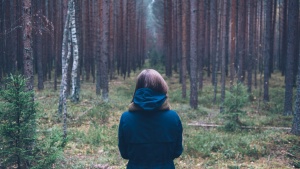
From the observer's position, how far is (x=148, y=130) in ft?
9.77

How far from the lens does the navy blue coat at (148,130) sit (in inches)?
116

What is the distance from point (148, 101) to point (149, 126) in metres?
0.24

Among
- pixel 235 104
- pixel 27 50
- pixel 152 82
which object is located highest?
pixel 27 50

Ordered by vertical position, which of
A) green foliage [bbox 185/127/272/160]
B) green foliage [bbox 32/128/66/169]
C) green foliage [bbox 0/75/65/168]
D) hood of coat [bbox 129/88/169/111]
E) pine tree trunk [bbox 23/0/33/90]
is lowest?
green foliage [bbox 185/127/272/160]

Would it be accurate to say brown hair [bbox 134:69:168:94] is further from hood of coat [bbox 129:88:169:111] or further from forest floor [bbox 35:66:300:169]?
forest floor [bbox 35:66:300:169]

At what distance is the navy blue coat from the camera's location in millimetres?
2955

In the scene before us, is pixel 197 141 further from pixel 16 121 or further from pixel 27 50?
pixel 16 121

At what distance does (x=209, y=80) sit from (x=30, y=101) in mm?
22105

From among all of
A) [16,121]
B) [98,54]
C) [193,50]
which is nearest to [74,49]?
[193,50]

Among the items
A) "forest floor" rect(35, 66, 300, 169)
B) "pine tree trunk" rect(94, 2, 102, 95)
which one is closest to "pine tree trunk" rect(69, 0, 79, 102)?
"forest floor" rect(35, 66, 300, 169)

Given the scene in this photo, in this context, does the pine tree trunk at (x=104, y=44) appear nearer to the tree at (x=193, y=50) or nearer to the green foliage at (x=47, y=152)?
the tree at (x=193, y=50)

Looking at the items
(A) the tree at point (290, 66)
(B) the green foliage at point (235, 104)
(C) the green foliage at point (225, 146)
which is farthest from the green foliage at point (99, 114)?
(A) the tree at point (290, 66)

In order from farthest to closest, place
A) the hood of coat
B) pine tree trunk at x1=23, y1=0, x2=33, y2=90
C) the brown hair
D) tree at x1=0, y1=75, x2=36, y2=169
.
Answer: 1. pine tree trunk at x1=23, y1=0, x2=33, y2=90
2. tree at x1=0, y1=75, x2=36, y2=169
3. the brown hair
4. the hood of coat

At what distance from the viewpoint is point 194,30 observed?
15.0m
